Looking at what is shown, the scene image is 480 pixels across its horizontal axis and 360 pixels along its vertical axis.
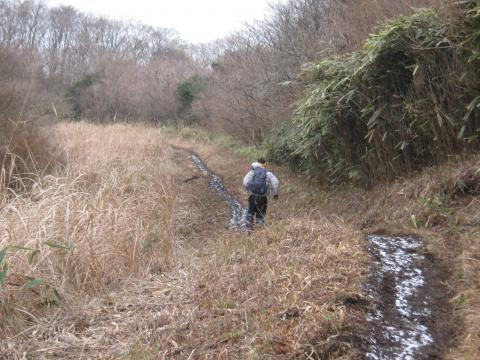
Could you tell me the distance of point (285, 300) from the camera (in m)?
3.63

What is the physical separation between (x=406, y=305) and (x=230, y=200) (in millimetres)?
7745

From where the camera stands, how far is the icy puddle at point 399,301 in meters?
3.12

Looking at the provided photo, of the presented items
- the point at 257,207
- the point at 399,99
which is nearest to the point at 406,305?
the point at 399,99

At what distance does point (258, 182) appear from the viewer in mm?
7938

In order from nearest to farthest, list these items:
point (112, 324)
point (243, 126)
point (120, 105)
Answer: point (112, 324) < point (243, 126) < point (120, 105)

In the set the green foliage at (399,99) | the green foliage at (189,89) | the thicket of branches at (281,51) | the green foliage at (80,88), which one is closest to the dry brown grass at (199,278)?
the green foliage at (399,99)

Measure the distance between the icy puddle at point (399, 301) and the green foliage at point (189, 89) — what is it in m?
25.6

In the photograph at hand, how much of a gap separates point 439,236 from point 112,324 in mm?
3710

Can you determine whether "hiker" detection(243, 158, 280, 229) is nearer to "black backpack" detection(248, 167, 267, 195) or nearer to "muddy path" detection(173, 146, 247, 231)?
"black backpack" detection(248, 167, 267, 195)

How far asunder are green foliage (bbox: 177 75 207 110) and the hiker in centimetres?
2211

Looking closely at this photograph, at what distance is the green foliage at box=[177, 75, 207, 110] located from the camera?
97.0 ft

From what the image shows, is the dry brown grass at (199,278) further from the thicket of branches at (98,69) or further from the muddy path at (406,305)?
the thicket of branches at (98,69)

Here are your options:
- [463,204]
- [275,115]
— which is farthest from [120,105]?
[463,204]

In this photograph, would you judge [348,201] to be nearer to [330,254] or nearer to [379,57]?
[379,57]
